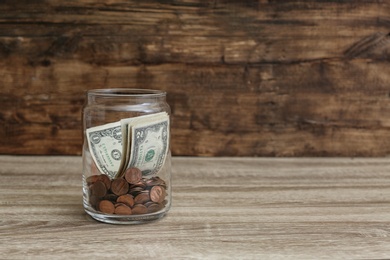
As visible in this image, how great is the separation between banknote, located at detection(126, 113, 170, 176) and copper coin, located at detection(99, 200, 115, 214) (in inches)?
2.9

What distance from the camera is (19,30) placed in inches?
59.0

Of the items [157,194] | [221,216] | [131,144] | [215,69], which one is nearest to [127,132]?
[131,144]

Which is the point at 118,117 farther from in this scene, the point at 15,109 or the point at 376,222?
the point at 15,109

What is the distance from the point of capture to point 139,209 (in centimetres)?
95

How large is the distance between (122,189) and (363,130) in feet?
3.03

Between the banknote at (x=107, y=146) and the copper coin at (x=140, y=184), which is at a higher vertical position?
the banknote at (x=107, y=146)

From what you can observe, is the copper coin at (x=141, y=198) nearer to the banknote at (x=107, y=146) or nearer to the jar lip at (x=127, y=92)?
the banknote at (x=107, y=146)

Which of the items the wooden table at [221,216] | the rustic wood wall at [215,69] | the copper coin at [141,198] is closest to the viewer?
the wooden table at [221,216]

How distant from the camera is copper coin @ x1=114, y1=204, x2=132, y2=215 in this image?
94cm

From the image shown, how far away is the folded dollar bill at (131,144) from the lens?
0.94 meters

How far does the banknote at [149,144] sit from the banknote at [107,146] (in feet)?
0.14

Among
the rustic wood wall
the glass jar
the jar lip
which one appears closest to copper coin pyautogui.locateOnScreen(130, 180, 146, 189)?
the glass jar

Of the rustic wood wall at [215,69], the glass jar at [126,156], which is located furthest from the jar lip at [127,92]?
the rustic wood wall at [215,69]

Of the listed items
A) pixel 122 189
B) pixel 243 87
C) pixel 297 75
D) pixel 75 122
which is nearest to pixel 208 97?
pixel 243 87
